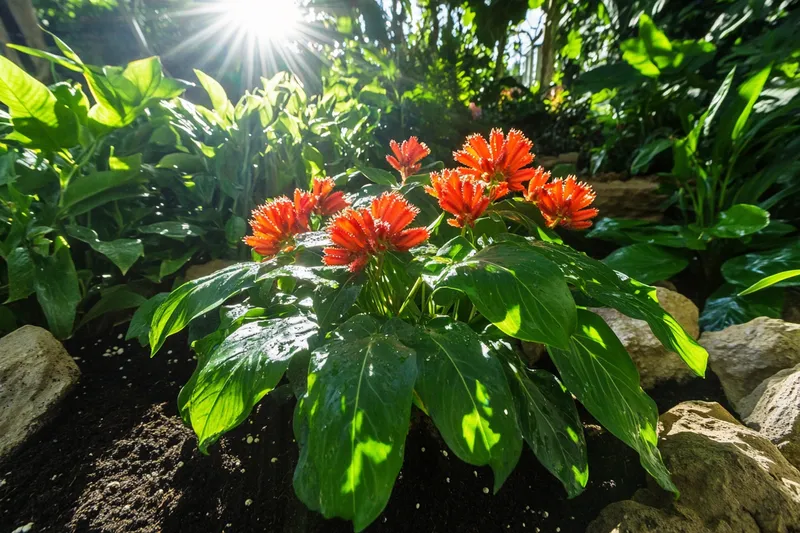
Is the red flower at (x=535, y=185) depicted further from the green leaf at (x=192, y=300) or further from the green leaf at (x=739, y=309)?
the green leaf at (x=739, y=309)

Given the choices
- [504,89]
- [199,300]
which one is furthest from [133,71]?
[504,89]

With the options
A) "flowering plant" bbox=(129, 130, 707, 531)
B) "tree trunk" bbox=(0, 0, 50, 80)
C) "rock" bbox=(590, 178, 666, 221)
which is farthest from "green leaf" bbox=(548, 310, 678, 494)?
"tree trunk" bbox=(0, 0, 50, 80)

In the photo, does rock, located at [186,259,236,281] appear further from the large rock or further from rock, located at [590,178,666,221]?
rock, located at [590,178,666,221]

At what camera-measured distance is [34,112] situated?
4.01 ft

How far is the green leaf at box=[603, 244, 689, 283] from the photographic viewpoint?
1.64 m

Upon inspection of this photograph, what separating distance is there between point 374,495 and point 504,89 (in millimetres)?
5823

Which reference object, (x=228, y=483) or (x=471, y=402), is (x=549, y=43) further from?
(x=228, y=483)

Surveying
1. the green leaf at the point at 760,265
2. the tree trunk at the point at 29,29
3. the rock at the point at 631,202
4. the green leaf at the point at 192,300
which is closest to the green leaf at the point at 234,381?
the green leaf at the point at 192,300

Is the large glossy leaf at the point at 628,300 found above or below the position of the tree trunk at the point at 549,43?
below

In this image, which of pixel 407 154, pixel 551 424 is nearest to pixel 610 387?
pixel 551 424

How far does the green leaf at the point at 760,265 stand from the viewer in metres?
1.47

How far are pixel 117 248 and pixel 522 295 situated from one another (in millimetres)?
1301

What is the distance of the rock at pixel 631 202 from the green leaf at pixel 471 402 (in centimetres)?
242

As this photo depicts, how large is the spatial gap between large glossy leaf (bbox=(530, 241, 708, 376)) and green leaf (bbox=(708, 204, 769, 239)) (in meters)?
0.97
